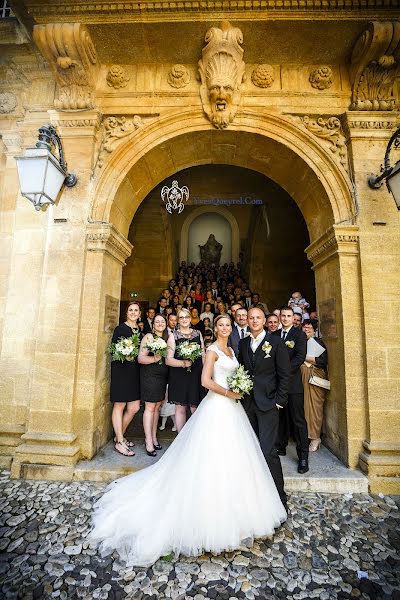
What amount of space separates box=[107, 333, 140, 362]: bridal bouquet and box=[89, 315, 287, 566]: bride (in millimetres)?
1277

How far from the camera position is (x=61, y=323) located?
3875 mm

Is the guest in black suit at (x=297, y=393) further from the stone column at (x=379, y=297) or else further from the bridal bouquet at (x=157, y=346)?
the bridal bouquet at (x=157, y=346)

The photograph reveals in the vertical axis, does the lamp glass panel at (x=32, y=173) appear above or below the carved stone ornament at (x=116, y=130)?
below

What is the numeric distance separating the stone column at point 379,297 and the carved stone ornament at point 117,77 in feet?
10.4

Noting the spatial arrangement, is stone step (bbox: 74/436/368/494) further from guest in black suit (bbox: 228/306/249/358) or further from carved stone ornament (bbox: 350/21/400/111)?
carved stone ornament (bbox: 350/21/400/111)

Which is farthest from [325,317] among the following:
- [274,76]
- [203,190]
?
[203,190]

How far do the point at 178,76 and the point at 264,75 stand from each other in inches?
47.7

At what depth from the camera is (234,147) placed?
4695 millimetres

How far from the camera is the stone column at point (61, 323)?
142 inches

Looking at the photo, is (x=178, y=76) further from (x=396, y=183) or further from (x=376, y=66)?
(x=396, y=183)

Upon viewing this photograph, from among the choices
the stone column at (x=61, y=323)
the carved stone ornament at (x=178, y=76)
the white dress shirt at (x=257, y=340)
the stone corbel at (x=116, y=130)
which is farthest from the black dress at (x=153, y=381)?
the carved stone ornament at (x=178, y=76)

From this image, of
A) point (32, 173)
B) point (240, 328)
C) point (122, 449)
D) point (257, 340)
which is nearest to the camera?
point (257, 340)

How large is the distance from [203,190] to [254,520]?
35.1 feet

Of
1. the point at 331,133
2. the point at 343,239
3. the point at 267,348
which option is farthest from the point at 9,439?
the point at 331,133
